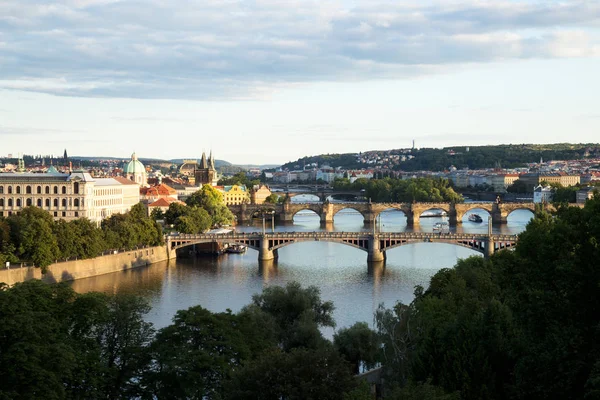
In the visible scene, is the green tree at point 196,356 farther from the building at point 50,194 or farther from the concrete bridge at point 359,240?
the building at point 50,194

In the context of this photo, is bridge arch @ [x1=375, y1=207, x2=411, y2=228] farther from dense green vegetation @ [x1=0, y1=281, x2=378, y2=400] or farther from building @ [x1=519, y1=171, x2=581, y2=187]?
dense green vegetation @ [x1=0, y1=281, x2=378, y2=400]

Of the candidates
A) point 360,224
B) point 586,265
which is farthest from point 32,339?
point 360,224

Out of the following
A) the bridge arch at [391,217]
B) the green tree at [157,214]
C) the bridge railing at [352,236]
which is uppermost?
the green tree at [157,214]

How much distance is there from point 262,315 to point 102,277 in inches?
820

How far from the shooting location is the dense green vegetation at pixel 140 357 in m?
16.3

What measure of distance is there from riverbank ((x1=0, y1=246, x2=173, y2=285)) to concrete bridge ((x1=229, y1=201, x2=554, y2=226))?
110 ft

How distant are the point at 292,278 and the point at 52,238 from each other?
11286 mm

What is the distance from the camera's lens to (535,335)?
1714 cm

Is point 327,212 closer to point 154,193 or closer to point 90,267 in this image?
point 154,193

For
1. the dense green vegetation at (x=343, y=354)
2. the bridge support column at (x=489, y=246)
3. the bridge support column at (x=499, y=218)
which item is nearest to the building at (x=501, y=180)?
the bridge support column at (x=499, y=218)

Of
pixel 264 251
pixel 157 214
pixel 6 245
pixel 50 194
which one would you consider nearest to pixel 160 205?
pixel 157 214

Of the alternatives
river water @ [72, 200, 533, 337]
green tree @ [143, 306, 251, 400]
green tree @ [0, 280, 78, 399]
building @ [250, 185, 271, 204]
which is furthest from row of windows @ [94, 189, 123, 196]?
green tree @ [143, 306, 251, 400]

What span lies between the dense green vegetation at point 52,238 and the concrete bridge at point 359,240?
4.83 m

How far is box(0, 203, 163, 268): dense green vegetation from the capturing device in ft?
141
